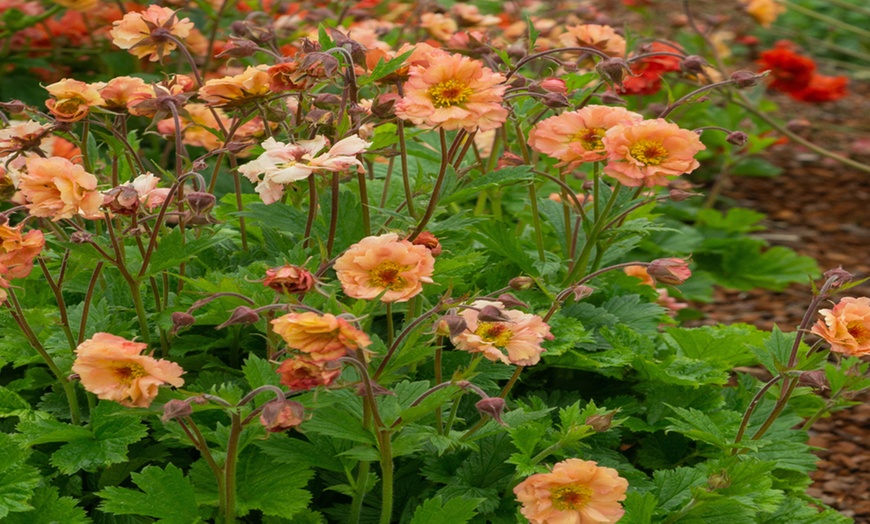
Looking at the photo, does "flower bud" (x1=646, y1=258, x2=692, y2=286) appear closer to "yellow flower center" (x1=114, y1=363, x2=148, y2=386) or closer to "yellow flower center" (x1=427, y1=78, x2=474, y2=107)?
"yellow flower center" (x1=427, y1=78, x2=474, y2=107)

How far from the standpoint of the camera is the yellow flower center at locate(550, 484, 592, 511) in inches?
58.0

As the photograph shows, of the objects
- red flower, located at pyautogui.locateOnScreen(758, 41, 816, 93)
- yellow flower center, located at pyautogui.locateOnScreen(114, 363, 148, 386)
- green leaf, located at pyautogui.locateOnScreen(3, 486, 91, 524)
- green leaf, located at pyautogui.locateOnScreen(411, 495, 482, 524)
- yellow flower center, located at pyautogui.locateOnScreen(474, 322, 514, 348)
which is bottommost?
red flower, located at pyautogui.locateOnScreen(758, 41, 816, 93)

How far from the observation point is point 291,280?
4.26 ft

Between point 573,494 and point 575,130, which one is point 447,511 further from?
point 575,130

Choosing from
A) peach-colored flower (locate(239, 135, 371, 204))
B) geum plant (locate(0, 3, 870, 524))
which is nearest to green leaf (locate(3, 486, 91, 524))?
geum plant (locate(0, 3, 870, 524))

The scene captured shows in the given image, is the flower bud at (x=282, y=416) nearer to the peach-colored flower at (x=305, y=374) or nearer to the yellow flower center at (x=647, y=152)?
the peach-colored flower at (x=305, y=374)

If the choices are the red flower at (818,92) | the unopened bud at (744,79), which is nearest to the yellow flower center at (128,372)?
the unopened bud at (744,79)

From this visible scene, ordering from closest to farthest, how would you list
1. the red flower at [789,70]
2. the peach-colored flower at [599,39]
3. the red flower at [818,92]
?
the peach-colored flower at [599,39], the red flower at [789,70], the red flower at [818,92]

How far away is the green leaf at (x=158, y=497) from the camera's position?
1514 mm

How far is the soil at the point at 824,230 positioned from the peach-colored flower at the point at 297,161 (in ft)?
5.47

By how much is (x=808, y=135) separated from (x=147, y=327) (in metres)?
4.12

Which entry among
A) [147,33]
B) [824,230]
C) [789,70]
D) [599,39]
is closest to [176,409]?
[147,33]

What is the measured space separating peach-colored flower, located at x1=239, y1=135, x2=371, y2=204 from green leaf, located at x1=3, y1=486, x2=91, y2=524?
590 millimetres

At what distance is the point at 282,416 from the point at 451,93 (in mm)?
570
